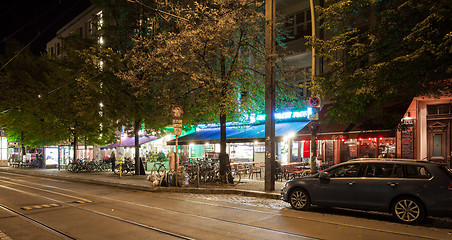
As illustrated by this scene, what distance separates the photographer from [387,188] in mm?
8336

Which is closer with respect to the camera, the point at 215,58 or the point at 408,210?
the point at 408,210

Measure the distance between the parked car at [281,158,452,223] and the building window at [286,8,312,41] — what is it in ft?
44.6

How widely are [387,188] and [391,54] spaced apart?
14.1 feet

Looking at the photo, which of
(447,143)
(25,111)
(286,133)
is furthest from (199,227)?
(25,111)

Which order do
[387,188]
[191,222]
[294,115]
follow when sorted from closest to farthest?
[191,222], [387,188], [294,115]

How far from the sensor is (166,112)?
16.8 metres

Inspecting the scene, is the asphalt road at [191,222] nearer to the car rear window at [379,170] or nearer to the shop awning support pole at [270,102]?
the car rear window at [379,170]

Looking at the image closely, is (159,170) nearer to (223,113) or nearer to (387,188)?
(223,113)

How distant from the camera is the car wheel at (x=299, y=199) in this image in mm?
9875

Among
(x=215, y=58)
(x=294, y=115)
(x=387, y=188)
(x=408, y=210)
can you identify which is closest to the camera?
(x=408, y=210)

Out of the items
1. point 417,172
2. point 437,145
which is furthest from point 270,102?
point 437,145

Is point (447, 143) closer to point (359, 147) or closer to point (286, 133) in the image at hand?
point (359, 147)

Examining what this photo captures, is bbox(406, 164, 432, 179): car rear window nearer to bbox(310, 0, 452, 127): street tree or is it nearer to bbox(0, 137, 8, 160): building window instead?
bbox(310, 0, 452, 127): street tree

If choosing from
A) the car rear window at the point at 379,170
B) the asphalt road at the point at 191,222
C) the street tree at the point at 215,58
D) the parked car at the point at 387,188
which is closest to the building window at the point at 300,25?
the street tree at the point at 215,58
